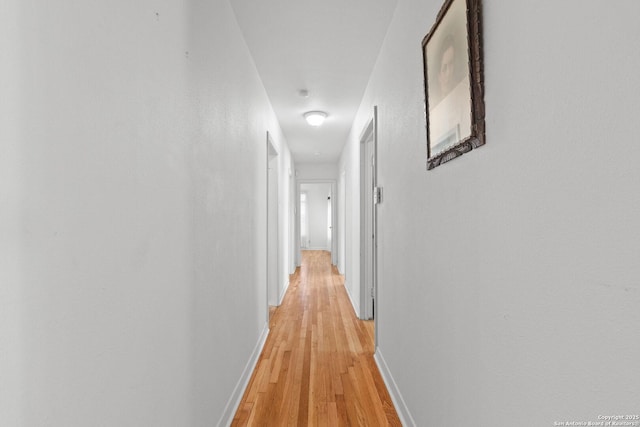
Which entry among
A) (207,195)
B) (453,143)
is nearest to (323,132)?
(207,195)

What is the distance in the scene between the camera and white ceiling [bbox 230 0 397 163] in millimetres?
2023

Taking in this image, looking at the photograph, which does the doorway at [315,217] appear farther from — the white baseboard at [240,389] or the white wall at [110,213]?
the white wall at [110,213]

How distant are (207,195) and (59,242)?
35.4 inches

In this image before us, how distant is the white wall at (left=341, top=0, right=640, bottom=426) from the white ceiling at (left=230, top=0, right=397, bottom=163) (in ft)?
2.75

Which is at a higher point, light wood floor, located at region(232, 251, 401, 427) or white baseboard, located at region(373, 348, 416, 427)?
white baseboard, located at region(373, 348, 416, 427)

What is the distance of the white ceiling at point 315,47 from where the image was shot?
6.64ft

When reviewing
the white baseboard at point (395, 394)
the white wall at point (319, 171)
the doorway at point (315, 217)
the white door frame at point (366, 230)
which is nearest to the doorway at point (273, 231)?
the white door frame at point (366, 230)

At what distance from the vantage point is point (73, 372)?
72 cm

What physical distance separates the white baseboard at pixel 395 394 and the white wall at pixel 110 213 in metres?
1.03

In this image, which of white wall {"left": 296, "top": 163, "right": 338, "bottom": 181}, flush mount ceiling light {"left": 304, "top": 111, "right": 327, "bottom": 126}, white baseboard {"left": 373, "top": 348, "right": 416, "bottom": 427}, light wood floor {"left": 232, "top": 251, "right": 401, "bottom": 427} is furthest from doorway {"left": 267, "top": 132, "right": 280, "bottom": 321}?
white wall {"left": 296, "top": 163, "right": 338, "bottom": 181}

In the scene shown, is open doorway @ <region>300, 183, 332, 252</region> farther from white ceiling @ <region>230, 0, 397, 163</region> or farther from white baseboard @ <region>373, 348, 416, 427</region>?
white baseboard @ <region>373, 348, 416, 427</region>

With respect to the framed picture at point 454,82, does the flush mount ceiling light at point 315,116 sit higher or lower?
higher

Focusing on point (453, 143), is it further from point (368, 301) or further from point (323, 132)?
point (323, 132)

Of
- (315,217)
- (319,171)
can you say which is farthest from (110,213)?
(315,217)
